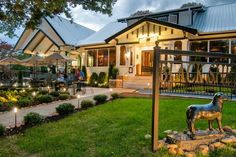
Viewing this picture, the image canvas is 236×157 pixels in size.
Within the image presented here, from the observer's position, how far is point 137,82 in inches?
759

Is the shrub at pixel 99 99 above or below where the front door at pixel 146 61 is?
below

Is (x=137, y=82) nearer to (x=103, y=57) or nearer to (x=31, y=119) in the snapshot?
(x=103, y=57)

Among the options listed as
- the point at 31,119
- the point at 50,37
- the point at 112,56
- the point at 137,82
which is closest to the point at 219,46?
the point at 137,82

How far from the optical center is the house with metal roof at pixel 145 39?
1794 centimetres

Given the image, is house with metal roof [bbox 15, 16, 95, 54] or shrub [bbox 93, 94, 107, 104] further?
house with metal roof [bbox 15, 16, 95, 54]

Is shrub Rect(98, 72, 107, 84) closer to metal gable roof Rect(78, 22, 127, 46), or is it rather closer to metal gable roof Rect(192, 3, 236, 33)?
metal gable roof Rect(78, 22, 127, 46)

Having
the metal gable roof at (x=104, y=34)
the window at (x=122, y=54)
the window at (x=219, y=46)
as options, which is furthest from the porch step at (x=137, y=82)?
the metal gable roof at (x=104, y=34)

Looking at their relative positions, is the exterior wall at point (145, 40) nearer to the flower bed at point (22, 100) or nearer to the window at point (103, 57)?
the window at point (103, 57)

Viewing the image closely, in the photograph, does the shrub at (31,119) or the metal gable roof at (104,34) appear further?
the metal gable roof at (104,34)

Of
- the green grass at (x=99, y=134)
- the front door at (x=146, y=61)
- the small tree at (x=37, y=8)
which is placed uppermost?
the small tree at (x=37, y=8)

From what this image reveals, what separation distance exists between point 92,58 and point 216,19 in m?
11.3

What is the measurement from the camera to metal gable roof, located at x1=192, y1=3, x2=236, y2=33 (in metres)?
17.7

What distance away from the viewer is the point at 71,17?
7852 mm

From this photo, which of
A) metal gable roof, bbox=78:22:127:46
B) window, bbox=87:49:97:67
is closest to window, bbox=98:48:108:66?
window, bbox=87:49:97:67
